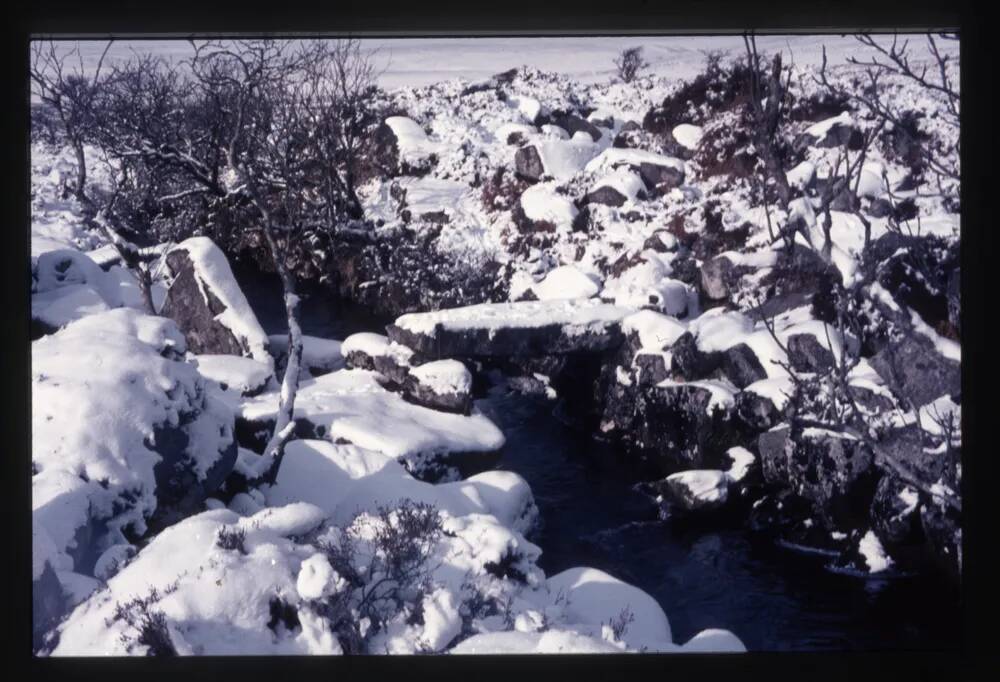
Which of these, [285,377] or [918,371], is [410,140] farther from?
[918,371]

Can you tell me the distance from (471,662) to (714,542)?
3.54 ft

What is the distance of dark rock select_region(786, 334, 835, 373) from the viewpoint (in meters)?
3.10

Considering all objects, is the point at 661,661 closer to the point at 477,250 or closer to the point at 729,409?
the point at 729,409

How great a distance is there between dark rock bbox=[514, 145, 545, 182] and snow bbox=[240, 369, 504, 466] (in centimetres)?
107

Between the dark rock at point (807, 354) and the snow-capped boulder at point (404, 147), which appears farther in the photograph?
the snow-capped boulder at point (404, 147)

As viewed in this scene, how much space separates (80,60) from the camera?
3.02m

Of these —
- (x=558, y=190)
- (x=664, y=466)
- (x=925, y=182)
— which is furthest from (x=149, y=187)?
(x=925, y=182)

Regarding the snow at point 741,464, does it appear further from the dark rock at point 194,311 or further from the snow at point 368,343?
the dark rock at point 194,311

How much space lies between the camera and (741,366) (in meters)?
3.20

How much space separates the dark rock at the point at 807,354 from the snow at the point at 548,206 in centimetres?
105

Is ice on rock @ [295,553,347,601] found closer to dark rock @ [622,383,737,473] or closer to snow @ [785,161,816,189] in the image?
dark rock @ [622,383,737,473]

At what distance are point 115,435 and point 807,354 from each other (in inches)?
106

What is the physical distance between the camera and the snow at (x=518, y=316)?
3168mm

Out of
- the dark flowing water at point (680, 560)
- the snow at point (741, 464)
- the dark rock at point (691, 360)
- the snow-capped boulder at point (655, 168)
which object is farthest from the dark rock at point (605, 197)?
the snow at point (741, 464)
